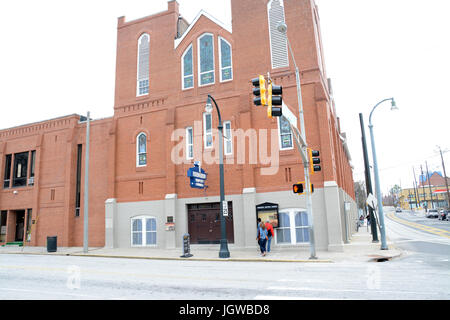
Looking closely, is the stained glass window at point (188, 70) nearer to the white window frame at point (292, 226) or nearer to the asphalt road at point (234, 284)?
the white window frame at point (292, 226)

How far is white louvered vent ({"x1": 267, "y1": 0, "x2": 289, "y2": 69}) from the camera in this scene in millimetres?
20594

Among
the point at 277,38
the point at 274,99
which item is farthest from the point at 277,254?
the point at 277,38

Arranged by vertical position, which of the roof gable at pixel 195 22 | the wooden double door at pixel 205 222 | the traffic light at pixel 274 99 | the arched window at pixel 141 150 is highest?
the roof gable at pixel 195 22

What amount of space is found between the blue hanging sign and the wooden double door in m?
1.73

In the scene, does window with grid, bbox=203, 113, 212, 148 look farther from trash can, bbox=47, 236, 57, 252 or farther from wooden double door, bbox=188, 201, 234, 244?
trash can, bbox=47, 236, 57, 252

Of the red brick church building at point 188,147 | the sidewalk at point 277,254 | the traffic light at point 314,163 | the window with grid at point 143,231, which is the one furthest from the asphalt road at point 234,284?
the window with grid at point 143,231

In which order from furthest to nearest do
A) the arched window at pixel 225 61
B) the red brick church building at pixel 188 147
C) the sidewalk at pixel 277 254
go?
the arched window at pixel 225 61 → the red brick church building at pixel 188 147 → the sidewalk at pixel 277 254

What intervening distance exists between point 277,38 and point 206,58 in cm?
486

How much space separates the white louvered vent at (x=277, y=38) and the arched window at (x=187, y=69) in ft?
18.4

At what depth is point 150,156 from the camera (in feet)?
74.6

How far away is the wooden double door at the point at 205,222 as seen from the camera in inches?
805

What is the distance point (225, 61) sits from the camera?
2211 centimetres
